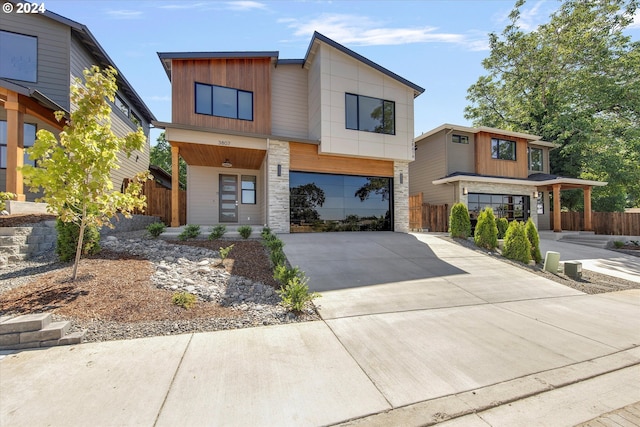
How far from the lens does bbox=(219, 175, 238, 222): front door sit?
41.2ft

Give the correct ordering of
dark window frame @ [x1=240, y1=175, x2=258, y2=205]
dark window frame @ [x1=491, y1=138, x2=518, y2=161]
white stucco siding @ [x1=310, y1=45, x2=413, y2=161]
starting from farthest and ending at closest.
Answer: dark window frame @ [x1=491, y1=138, x2=518, y2=161] < dark window frame @ [x1=240, y1=175, x2=258, y2=205] < white stucco siding @ [x1=310, y1=45, x2=413, y2=161]

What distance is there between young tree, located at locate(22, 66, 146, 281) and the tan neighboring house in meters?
14.5

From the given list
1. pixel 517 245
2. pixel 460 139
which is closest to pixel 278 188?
pixel 517 245

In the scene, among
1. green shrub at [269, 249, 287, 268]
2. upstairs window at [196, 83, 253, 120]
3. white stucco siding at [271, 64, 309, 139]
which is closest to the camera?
green shrub at [269, 249, 287, 268]

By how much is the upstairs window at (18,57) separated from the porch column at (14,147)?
2.64 metres

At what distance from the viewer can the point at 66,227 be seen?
223 inches

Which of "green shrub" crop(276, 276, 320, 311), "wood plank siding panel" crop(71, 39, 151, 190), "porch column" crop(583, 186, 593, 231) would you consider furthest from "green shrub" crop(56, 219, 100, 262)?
"porch column" crop(583, 186, 593, 231)

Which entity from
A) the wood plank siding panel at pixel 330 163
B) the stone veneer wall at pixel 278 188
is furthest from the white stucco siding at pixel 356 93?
the stone veneer wall at pixel 278 188

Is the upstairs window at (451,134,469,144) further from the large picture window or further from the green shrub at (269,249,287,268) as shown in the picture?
the large picture window

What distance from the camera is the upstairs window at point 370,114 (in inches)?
448

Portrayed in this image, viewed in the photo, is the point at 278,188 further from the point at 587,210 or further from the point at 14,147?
the point at 587,210

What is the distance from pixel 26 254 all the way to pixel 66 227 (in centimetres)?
133

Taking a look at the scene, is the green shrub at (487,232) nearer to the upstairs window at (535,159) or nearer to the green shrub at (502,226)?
the green shrub at (502,226)

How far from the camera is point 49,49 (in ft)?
32.6
